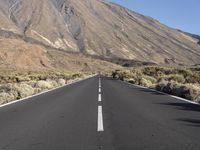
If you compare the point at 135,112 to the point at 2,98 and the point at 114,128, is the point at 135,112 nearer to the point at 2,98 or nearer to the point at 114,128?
the point at 114,128

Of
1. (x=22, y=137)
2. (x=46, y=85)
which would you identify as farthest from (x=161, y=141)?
(x=46, y=85)

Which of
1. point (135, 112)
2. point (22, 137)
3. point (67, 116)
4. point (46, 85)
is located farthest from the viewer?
point (46, 85)

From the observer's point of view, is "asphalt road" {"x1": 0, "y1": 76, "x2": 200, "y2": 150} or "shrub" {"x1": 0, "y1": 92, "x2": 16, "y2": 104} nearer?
"asphalt road" {"x1": 0, "y1": 76, "x2": 200, "y2": 150}

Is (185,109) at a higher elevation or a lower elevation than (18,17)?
lower

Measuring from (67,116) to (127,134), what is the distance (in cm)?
415

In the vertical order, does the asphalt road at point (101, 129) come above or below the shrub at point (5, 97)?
above

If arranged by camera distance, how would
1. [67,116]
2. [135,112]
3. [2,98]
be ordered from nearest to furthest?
[67,116] < [135,112] < [2,98]

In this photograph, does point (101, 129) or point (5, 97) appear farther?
point (5, 97)

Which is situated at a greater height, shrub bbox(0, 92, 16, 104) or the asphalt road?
the asphalt road

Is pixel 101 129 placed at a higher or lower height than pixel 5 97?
higher

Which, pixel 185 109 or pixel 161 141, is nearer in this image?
pixel 161 141

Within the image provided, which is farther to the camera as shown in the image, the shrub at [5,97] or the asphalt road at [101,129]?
the shrub at [5,97]

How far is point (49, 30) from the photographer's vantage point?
188750 mm

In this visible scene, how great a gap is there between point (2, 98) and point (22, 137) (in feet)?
38.7
